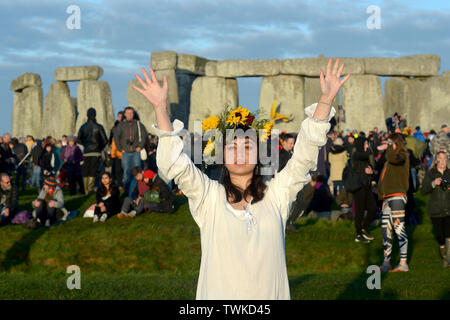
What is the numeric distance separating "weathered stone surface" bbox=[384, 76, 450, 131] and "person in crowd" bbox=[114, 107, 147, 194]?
16.0 m

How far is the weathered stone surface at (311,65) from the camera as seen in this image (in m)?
26.1

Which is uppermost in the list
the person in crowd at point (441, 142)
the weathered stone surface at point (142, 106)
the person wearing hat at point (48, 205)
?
the weathered stone surface at point (142, 106)

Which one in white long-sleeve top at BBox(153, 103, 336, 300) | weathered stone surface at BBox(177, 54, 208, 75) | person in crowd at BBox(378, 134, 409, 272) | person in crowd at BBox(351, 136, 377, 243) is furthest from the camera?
weathered stone surface at BBox(177, 54, 208, 75)

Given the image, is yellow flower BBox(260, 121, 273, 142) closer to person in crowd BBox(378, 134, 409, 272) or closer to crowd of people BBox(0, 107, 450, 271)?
crowd of people BBox(0, 107, 450, 271)

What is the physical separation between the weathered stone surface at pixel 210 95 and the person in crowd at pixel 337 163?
36.1ft

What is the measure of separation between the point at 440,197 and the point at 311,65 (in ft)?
52.9

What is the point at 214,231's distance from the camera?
13.2 ft

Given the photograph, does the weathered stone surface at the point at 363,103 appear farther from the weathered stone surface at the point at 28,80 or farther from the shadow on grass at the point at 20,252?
the shadow on grass at the point at 20,252

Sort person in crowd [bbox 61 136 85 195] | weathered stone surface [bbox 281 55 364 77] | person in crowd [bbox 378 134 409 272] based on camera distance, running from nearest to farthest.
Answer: person in crowd [bbox 378 134 409 272] → person in crowd [bbox 61 136 85 195] → weathered stone surface [bbox 281 55 364 77]

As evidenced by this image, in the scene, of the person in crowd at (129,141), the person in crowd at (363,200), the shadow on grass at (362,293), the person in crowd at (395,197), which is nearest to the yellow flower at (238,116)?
the shadow on grass at (362,293)

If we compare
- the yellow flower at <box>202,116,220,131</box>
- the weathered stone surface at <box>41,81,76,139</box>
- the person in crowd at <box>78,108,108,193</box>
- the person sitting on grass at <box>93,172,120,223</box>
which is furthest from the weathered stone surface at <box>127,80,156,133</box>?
the yellow flower at <box>202,116,220,131</box>

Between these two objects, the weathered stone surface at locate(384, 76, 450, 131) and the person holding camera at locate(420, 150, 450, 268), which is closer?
the person holding camera at locate(420, 150, 450, 268)

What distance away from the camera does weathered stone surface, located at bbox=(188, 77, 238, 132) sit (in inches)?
1084
